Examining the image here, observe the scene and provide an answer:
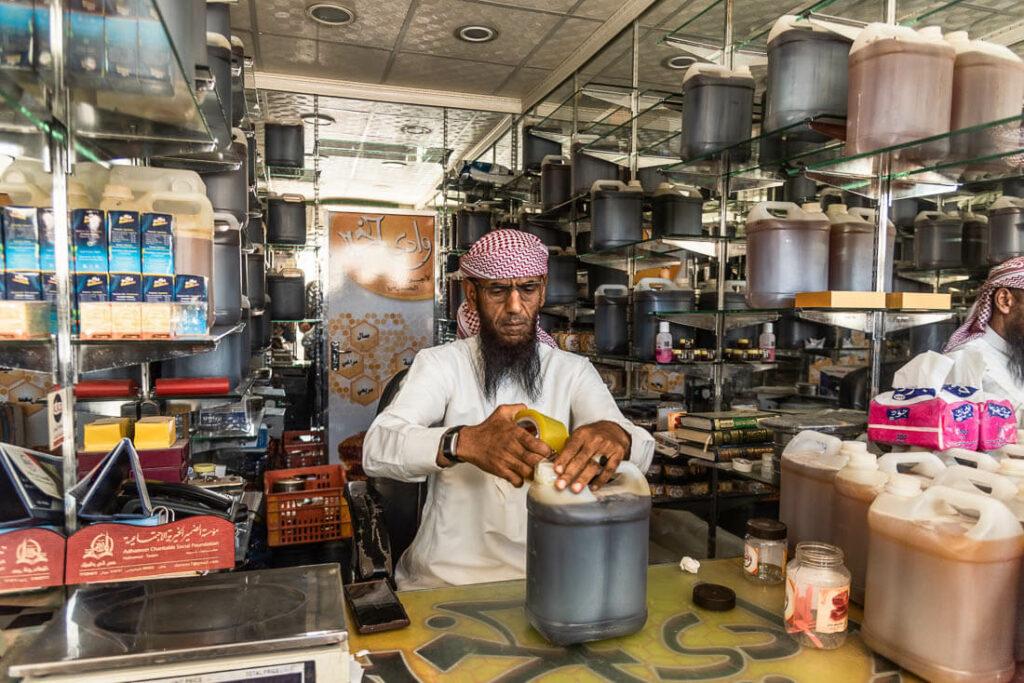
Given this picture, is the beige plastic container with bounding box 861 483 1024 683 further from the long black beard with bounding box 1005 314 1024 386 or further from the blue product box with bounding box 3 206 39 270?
the long black beard with bounding box 1005 314 1024 386

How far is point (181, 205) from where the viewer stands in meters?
1.97

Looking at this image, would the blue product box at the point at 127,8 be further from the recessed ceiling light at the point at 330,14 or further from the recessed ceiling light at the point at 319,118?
the recessed ceiling light at the point at 319,118

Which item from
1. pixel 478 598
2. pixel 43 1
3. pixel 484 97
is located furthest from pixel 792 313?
pixel 484 97

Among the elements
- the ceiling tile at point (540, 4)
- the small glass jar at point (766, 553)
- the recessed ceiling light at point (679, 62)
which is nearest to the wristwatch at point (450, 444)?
the small glass jar at point (766, 553)

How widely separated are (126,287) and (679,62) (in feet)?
14.7

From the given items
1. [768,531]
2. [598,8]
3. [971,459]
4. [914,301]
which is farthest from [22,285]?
[598,8]

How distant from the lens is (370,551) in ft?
5.68

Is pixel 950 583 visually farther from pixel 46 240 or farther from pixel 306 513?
pixel 306 513

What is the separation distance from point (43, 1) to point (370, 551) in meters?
1.35

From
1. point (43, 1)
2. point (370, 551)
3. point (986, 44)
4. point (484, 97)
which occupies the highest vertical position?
point (484, 97)

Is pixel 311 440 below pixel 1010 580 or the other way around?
below

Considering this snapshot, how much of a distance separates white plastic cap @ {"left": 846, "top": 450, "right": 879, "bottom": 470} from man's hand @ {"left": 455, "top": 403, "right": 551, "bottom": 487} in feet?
2.07

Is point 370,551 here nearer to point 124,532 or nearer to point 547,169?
point 124,532

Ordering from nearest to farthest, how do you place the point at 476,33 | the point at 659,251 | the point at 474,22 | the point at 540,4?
1. the point at 659,251
2. the point at 540,4
3. the point at 474,22
4. the point at 476,33
